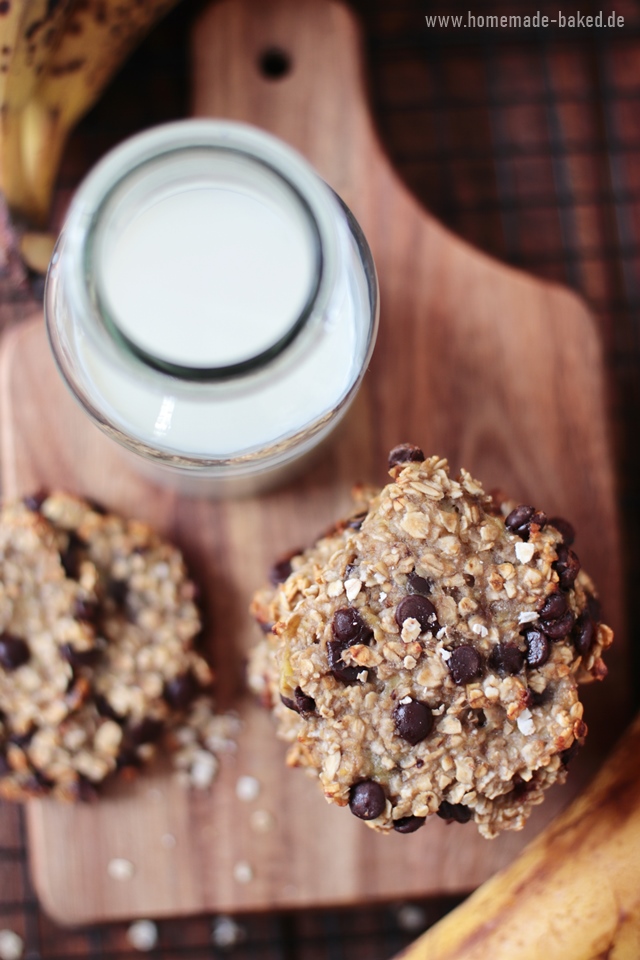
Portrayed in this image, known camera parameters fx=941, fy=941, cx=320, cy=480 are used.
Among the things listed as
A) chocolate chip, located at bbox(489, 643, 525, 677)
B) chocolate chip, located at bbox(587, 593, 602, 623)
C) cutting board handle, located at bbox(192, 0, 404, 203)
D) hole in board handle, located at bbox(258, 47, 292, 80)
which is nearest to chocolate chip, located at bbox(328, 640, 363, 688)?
chocolate chip, located at bbox(489, 643, 525, 677)

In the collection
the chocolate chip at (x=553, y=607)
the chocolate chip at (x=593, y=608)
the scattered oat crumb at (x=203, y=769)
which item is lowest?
the scattered oat crumb at (x=203, y=769)

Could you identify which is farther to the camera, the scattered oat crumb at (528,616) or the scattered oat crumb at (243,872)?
the scattered oat crumb at (243,872)

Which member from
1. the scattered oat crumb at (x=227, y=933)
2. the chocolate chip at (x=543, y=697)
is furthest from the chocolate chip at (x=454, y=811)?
the scattered oat crumb at (x=227, y=933)

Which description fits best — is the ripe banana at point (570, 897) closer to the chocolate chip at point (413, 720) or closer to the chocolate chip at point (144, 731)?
the chocolate chip at point (413, 720)

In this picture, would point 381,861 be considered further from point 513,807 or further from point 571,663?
point 571,663

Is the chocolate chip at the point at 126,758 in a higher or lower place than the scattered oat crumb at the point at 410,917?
higher

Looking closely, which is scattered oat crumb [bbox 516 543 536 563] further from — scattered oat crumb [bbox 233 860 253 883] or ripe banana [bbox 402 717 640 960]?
scattered oat crumb [bbox 233 860 253 883]

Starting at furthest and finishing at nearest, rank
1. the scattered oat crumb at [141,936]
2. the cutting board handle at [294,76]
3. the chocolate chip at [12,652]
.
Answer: the scattered oat crumb at [141,936], the cutting board handle at [294,76], the chocolate chip at [12,652]

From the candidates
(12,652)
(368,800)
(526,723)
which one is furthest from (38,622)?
(526,723)
